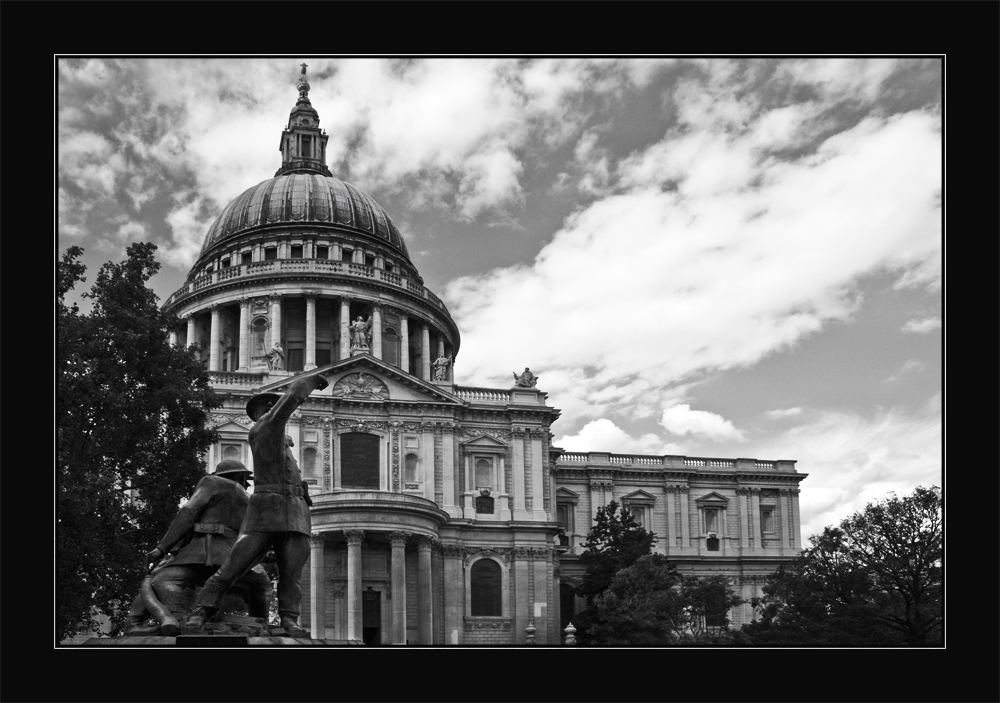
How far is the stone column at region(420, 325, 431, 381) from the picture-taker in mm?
83062

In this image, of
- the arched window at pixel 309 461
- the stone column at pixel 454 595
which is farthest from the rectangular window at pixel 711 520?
the arched window at pixel 309 461

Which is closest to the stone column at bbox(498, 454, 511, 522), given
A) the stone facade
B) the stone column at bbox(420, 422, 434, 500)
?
the stone facade

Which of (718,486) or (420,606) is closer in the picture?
(420,606)

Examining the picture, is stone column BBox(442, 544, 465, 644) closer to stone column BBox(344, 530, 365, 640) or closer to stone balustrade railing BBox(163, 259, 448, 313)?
stone column BBox(344, 530, 365, 640)

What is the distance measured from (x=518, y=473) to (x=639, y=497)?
51.4 feet

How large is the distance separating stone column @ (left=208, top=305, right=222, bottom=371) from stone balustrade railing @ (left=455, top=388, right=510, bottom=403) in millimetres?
18103

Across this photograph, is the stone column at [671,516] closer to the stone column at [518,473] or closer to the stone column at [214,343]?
the stone column at [518,473]

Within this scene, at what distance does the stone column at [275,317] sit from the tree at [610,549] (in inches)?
956

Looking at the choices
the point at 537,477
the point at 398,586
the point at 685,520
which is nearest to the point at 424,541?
the point at 398,586

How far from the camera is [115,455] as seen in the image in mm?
32156

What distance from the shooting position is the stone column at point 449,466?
6856 cm
